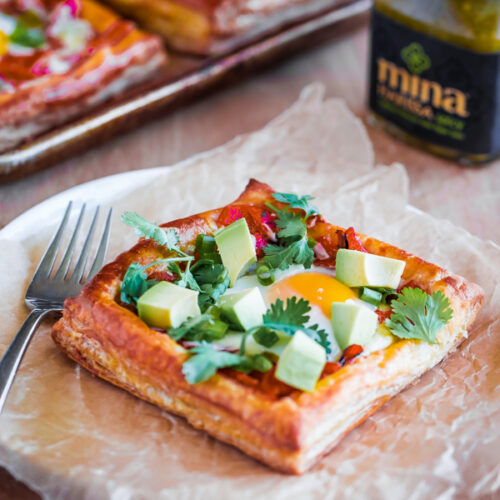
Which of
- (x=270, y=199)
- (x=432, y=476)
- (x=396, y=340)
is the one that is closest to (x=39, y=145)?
(x=270, y=199)

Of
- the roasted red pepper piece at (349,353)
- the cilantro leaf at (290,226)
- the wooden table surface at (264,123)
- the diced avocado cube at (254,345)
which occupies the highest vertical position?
the cilantro leaf at (290,226)

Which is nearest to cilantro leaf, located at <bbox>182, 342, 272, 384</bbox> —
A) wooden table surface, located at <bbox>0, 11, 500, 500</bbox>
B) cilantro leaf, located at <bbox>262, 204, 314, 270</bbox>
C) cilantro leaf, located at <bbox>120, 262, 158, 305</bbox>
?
cilantro leaf, located at <bbox>120, 262, 158, 305</bbox>

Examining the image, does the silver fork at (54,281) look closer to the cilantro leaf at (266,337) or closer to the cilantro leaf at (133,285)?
the cilantro leaf at (133,285)

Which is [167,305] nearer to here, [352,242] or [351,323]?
[351,323]

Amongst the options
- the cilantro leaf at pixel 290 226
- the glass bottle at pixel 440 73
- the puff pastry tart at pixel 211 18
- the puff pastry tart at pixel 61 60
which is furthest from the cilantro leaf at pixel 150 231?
the puff pastry tart at pixel 211 18

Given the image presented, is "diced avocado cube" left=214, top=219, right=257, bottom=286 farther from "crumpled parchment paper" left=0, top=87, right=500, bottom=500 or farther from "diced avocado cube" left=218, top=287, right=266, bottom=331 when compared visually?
"crumpled parchment paper" left=0, top=87, right=500, bottom=500

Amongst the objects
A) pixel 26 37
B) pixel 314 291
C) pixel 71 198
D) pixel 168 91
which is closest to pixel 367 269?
pixel 314 291
